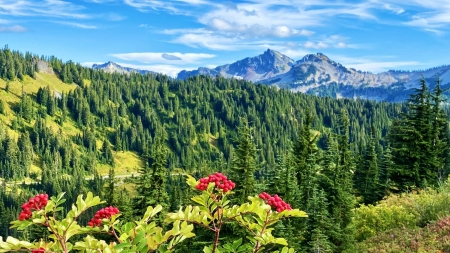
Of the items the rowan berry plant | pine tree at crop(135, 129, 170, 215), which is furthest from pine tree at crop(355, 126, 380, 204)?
the rowan berry plant

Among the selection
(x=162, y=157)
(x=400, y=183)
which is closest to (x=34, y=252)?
(x=162, y=157)

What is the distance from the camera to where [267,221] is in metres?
6.01

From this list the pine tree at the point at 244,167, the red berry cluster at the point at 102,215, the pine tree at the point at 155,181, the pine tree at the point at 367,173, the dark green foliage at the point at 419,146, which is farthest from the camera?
the pine tree at the point at 367,173

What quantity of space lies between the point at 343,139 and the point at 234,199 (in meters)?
15.9

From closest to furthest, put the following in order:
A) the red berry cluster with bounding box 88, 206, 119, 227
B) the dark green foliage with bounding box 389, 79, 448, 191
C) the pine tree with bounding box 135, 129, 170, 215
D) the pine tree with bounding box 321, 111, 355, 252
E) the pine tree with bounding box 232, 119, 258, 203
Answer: the red berry cluster with bounding box 88, 206, 119, 227 < the pine tree with bounding box 321, 111, 355, 252 < the pine tree with bounding box 232, 119, 258, 203 < the pine tree with bounding box 135, 129, 170, 215 < the dark green foliage with bounding box 389, 79, 448, 191

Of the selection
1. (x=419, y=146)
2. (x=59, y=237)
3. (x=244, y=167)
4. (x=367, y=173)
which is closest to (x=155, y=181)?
Answer: (x=244, y=167)

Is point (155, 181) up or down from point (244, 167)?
down

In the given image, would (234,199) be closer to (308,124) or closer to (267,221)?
(308,124)

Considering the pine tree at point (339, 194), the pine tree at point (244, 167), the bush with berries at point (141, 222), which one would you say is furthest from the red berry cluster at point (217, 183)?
the pine tree at point (244, 167)

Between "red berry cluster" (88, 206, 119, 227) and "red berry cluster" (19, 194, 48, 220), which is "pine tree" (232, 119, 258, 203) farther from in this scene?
"red berry cluster" (19, 194, 48, 220)

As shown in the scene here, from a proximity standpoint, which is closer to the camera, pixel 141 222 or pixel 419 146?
pixel 141 222

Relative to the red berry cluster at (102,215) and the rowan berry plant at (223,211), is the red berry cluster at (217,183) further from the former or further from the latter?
the red berry cluster at (102,215)

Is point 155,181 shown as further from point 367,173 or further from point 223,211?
point 223,211

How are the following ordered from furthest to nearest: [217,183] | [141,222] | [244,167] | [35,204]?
1. [244,167]
2. [217,183]
3. [141,222]
4. [35,204]
